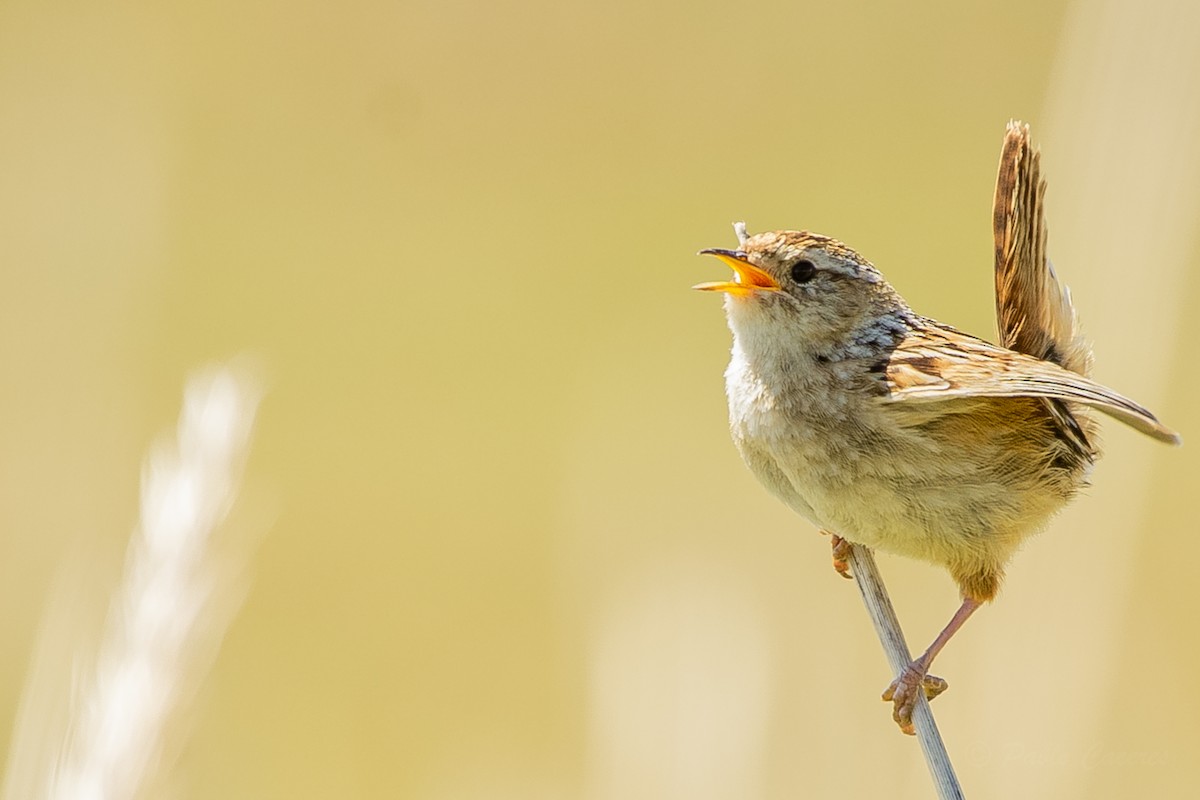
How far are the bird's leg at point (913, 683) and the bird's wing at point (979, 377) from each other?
0.51 metres

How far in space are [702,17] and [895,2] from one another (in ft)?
4.27

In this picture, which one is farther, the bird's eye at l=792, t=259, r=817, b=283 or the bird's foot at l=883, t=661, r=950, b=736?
the bird's eye at l=792, t=259, r=817, b=283

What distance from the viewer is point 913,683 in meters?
2.52

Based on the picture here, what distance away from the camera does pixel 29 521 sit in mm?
5523

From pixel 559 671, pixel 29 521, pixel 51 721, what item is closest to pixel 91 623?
pixel 51 721

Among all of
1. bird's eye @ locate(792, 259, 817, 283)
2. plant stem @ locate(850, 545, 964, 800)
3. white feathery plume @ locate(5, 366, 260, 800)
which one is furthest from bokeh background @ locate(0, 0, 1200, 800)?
bird's eye @ locate(792, 259, 817, 283)

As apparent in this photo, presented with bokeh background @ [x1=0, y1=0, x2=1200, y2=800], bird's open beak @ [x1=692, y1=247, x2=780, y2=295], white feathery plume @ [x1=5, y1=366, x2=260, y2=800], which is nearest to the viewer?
white feathery plume @ [x1=5, y1=366, x2=260, y2=800]

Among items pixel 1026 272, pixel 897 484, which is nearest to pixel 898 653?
pixel 897 484

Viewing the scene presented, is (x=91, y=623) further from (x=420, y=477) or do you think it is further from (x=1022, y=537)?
(x=420, y=477)

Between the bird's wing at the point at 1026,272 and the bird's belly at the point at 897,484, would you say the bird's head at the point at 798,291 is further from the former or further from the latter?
the bird's wing at the point at 1026,272

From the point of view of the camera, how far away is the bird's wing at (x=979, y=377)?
6.99ft

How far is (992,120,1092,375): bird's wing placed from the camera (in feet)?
9.41

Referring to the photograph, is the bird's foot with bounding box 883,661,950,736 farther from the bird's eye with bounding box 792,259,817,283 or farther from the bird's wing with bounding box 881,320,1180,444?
the bird's eye with bounding box 792,259,817,283

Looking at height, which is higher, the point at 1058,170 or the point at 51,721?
the point at 1058,170
